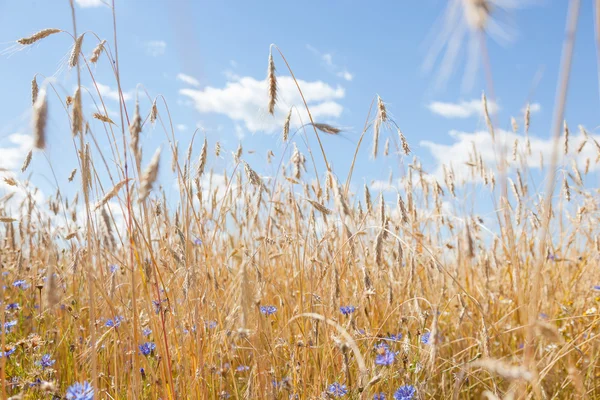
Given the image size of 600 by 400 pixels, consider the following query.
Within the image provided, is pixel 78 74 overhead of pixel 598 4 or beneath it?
overhead

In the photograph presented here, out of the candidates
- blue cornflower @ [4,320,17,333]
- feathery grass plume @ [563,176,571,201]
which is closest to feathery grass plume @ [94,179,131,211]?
blue cornflower @ [4,320,17,333]

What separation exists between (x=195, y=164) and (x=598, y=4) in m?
1.79

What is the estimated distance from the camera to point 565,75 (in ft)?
2.55

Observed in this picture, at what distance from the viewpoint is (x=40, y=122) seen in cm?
132

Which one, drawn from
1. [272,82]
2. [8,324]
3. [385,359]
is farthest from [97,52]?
[385,359]

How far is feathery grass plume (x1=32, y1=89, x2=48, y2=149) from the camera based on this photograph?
129cm

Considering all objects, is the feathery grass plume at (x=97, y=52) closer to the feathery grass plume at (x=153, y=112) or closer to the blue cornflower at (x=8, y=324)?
the feathery grass plume at (x=153, y=112)

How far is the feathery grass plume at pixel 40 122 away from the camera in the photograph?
129 centimetres

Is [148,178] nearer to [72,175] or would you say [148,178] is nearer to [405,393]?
[405,393]

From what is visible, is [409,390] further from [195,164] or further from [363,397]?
[195,164]

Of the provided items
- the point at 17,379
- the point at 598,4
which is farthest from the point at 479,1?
the point at 17,379

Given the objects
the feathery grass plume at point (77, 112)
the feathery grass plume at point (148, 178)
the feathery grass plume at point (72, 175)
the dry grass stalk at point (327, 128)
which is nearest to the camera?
the feathery grass plume at point (148, 178)

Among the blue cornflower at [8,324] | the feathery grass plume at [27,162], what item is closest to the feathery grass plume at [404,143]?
the feathery grass plume at [27,162]

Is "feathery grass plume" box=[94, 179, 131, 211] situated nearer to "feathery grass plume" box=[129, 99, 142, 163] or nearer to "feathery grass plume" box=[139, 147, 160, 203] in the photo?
"feathery grass plume" box=[129, 99, 142, 163]
